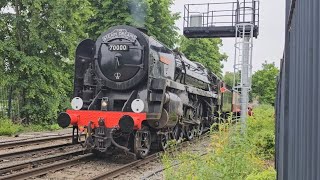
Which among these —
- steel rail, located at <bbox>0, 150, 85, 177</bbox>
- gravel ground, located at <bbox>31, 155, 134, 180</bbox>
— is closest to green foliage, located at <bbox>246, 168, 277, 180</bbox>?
gravel ground, located at <bbox>31, 155, 134, 180</bbox>

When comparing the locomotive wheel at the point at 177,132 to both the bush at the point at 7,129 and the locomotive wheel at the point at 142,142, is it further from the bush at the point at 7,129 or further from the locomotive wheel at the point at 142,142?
the bush at the point at 7,129

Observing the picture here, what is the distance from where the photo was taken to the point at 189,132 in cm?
1545

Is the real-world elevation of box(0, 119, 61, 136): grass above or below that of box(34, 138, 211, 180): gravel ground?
above

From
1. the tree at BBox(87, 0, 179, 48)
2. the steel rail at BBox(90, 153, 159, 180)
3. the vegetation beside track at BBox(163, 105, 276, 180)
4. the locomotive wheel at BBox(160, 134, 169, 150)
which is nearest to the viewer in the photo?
the vegetation beside track at BBox(163, 105, 276, 180)

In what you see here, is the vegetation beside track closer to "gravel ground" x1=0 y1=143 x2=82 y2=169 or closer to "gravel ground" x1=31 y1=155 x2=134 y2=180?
"gravel ground" x1=31 y1=155 x2=134 y2=180

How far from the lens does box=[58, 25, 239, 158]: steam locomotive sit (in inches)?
392

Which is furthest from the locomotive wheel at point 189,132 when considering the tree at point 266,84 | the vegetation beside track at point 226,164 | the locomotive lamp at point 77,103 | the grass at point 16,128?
the tree at point 266,84

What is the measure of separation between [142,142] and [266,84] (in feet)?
126

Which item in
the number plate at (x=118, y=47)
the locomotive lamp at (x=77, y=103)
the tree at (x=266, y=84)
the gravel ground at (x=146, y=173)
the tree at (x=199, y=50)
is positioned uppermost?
the tree at (x=199, y=50)

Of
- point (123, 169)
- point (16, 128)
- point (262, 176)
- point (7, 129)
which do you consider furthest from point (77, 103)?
point (16, 128)

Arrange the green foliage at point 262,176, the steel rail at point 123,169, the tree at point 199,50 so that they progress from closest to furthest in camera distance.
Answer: the green foliage at point 262,176
the steel rail at point 123,169
the tree at point 199,50

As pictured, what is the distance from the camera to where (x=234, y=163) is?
5875 millimetres

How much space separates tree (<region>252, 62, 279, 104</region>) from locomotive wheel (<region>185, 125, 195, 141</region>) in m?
31.1

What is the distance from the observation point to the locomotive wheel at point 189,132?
15020mm
